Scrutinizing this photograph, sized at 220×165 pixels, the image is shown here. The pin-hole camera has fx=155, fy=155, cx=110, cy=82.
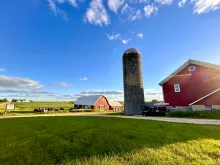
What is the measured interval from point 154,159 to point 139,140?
1.93 metres

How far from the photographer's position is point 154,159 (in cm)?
554

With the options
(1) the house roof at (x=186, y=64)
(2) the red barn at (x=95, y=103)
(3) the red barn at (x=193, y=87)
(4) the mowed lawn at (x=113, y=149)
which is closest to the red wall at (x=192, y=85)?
(3) the red barn at (x=193, y=87)

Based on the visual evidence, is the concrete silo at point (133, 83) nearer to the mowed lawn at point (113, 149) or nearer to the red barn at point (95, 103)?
the mowed lawn at point (113, 149)

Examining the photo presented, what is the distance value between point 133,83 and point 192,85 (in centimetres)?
955

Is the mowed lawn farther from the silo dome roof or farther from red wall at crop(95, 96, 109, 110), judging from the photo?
red wall at crop(95, 96, 109, 110)

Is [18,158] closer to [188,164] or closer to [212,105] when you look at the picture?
[188,164]

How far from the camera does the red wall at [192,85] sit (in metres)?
22.9

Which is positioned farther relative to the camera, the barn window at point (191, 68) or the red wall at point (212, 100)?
the barn window at point (191, 68)

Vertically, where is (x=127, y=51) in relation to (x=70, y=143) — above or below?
above

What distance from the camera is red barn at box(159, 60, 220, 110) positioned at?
22.0m

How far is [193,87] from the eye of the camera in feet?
78.9

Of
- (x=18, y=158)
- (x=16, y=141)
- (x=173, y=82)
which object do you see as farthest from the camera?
(x=173, y=82)

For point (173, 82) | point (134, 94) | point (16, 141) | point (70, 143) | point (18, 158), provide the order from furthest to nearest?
1. point (134, 94)
2. point (173, 82)
3. point (16, 141)
4. point (70, 143)
5. point (18, 158)

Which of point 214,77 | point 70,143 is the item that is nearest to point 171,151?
point 70,143
